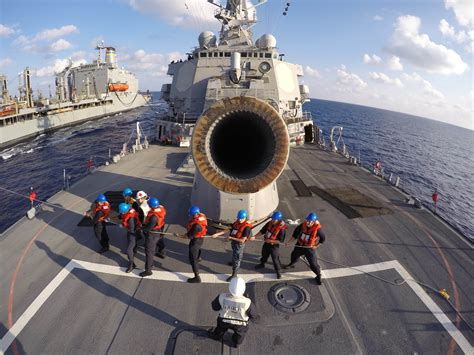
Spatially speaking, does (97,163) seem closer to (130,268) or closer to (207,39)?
(207,39)

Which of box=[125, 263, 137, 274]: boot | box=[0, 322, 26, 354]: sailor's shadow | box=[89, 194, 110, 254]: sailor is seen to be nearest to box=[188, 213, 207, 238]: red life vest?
box=[125, 263, 137, 274]: boot

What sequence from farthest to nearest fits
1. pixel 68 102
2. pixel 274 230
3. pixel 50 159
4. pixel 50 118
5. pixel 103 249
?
pixel 68 102 → pixel 50 118 → pixel 50 159 → pixel 103 249 → pixel 274 230

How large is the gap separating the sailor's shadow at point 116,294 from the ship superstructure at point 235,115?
2.75m

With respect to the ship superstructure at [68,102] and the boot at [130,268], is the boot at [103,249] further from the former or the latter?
the ship superstructure at [68,102]

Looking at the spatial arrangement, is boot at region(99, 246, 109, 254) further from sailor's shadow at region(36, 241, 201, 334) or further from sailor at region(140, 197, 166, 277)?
sailor at region(140, 197, 166, 277)

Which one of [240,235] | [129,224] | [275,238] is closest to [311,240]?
[275,238]

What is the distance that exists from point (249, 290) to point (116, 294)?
282 centimetres

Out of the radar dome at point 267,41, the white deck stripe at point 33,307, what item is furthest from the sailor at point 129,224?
the radar dome at point 267,41

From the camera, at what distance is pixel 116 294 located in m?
5.57

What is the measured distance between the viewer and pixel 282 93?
67.8 feet

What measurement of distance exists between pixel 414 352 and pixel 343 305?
127 centimetres

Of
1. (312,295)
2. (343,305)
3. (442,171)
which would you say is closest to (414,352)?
(343,305)

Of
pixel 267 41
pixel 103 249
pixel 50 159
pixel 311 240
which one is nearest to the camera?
pixel 311 240

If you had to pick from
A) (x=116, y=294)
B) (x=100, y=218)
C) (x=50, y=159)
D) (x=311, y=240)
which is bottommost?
(x=50, y=159)
